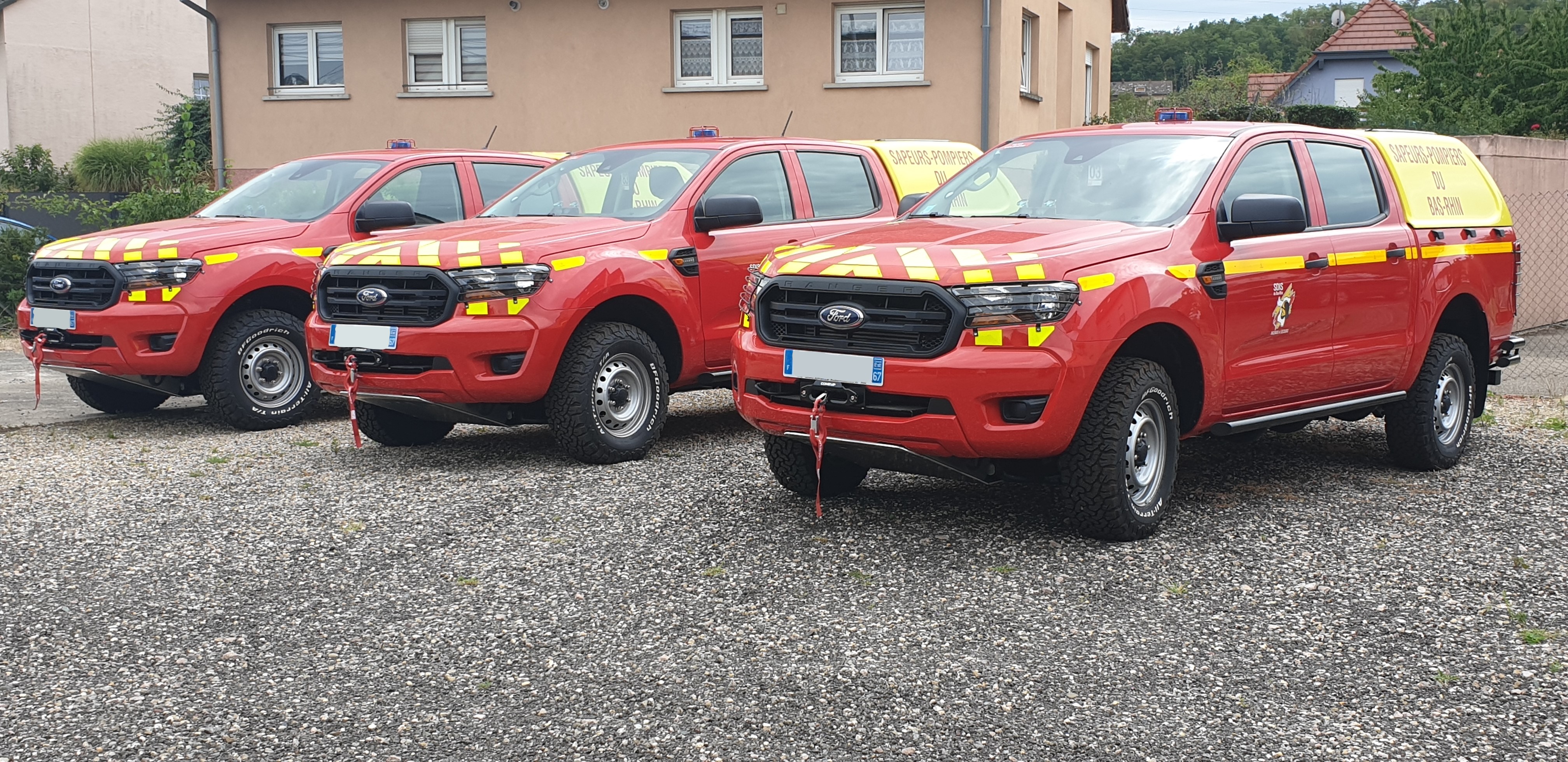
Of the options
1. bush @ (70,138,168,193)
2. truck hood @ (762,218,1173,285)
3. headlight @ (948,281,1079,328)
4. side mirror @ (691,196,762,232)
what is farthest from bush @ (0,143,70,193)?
headlight @ (948,281,1079,328)

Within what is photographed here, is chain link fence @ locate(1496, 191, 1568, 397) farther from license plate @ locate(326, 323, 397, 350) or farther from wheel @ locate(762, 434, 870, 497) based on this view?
license plate @ locate(326, 323, 397, 350)

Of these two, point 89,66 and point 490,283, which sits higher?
point 89,66

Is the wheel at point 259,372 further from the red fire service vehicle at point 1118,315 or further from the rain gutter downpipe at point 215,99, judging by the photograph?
the rain gutter downpipe at point 215,99

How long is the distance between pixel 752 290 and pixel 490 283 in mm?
1779

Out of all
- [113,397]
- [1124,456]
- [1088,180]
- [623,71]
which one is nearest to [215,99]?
[623,71]

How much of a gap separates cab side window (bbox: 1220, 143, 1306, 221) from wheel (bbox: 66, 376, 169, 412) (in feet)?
23.4

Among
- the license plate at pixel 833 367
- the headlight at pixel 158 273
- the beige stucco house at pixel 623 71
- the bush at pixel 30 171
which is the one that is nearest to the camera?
the license plate at pixel 833 367

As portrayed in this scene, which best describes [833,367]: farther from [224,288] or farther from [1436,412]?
[224,288]

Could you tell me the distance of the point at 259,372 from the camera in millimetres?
9312

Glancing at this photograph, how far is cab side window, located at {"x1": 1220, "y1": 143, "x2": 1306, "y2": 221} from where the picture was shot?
6.55 metres

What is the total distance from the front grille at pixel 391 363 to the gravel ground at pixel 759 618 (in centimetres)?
55

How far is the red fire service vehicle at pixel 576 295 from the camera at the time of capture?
7492 mm

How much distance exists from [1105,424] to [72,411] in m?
7.67

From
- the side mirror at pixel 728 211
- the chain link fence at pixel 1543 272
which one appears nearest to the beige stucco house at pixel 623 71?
the chain link fence at pixel 1543 272
